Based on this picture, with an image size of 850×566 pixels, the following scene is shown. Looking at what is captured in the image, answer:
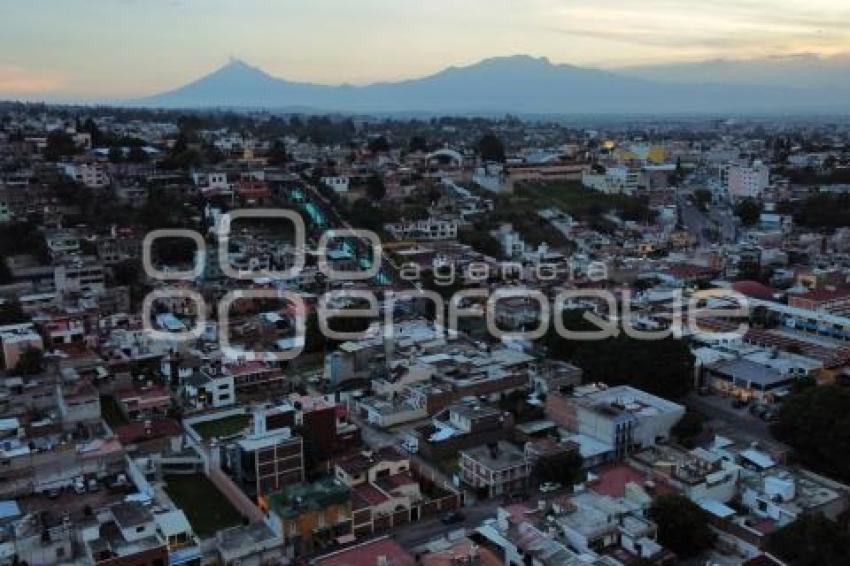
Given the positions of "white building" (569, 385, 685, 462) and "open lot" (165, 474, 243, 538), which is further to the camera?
"white building" (569, 385, 685, 462)

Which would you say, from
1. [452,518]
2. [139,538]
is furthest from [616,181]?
[139,538]

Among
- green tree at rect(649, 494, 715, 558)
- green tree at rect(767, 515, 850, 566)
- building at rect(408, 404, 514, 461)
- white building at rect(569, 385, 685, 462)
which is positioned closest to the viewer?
green tree at rect(767, 515, 850, 566)

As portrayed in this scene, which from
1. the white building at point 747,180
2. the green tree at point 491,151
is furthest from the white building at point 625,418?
the green tree at point 491,151

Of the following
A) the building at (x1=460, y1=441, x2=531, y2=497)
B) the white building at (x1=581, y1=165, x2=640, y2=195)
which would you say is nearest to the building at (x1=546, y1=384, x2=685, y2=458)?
the building at (x1=460, y1=441, x2=531, y2=497)

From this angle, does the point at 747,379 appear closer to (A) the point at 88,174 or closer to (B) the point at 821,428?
(B) the point at 821,428

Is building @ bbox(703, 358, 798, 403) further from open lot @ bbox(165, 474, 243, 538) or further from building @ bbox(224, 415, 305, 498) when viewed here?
open lot @ bbox(165, 474, 243, 538)

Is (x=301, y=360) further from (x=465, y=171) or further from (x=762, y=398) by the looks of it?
(x=465, y=171)
